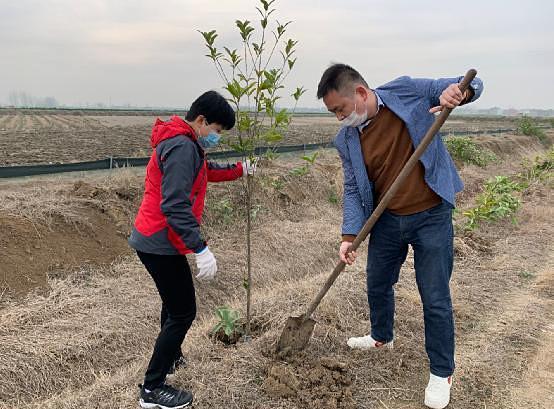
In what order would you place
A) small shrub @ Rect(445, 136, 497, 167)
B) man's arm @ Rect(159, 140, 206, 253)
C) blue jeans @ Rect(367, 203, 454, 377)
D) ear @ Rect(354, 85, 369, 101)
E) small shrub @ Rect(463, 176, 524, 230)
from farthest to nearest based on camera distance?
small shrub @ Rect(445, 136, 497, 167), small shrub @ Rect(463, 176, 524, 230), blue jeans @ Rect(367, 203, 454, 377), ear @ Rect(354, 85, 369, 101), man's arm @ Rect(159, 140, 206, 253)

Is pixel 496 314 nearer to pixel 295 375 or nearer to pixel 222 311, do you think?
pixel 295 375

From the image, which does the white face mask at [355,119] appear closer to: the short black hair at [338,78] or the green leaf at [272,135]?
the short black hair at [338,78]

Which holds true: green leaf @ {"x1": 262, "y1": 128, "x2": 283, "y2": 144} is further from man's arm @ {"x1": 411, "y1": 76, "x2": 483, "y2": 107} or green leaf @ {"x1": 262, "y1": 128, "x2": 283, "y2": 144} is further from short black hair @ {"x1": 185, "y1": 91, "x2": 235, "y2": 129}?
man's arm @ {"x1": 411, "y1": 76, "x2": 483, "y2": 107}

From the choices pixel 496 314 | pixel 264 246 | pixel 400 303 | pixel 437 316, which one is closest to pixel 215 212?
pixel 264 246

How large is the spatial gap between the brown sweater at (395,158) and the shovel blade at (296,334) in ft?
3.38

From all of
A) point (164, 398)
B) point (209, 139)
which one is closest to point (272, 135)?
point (209, 139)

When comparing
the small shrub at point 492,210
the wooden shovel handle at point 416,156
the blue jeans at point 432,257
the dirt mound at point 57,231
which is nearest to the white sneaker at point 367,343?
the blue jeans at point 432,257

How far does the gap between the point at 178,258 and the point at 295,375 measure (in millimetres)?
1092

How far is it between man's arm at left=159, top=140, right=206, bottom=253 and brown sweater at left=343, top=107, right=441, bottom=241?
1.05 metres

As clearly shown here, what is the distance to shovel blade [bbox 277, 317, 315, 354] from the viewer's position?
10.3 feet

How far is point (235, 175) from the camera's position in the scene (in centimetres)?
315

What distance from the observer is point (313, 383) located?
2.84 meters

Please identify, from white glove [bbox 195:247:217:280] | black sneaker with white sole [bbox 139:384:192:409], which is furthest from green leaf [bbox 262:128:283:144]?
black sneaker with white sole [bbox 139:384:192:409]

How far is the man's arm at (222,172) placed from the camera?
10.1 feet
